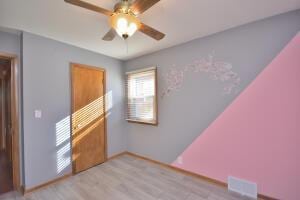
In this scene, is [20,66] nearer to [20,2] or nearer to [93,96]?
[20,2]

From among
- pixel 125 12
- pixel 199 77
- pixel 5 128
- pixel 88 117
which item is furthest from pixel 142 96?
pixel 5 128

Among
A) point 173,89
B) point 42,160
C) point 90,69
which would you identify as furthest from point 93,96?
point 173,89

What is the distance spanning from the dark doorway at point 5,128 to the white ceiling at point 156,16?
90 cm

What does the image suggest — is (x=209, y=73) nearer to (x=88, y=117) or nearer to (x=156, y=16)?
(x=156, y=16)

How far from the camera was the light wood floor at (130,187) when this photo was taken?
6.72 feet

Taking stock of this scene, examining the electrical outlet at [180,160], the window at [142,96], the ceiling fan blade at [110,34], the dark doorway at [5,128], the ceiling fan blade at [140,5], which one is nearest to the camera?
the ceiling fan blade at [140,5]

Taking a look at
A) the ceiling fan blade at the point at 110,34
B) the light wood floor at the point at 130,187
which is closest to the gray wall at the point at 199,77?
the light wood floor at the point at 130,187

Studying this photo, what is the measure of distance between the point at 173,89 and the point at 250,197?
6.17 ft

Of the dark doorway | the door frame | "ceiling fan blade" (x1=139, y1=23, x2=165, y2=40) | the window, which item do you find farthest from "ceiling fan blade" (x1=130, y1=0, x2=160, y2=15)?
the dark doorway

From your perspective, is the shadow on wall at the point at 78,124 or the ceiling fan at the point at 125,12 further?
the shadow on wall at the point at 78,124

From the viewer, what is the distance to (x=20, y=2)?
152cm

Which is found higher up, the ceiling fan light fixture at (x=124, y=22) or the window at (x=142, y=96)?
the ceiling fan light fixture at (x=124, y=22)

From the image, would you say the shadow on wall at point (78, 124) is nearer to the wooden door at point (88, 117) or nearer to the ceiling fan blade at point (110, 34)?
the wooden door at point (88, 117)

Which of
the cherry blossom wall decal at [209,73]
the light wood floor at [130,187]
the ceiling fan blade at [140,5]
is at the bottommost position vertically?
the light wood floor at [130,187]
